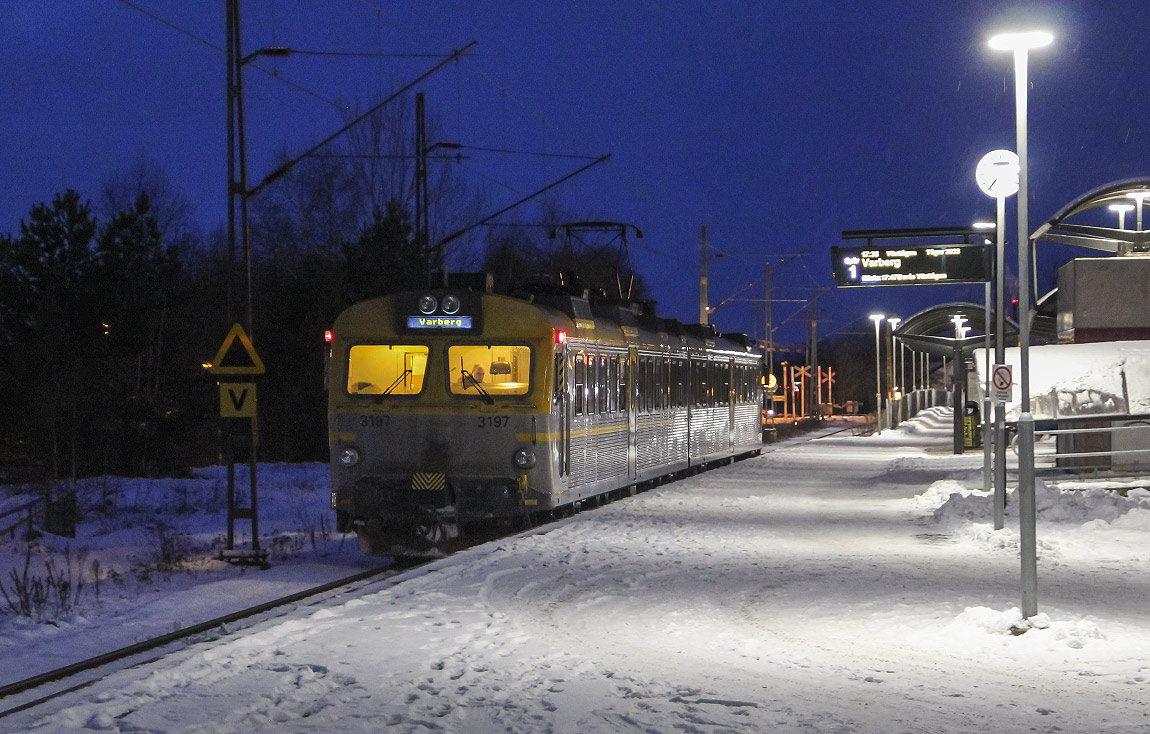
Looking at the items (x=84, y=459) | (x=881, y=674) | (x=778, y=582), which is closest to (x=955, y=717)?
(x=881, y=674)

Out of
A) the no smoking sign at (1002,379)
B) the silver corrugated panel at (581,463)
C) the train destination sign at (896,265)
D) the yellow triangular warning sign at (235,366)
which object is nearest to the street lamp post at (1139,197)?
the train destination sign at (896,265)

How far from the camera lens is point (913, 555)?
16.1 meters

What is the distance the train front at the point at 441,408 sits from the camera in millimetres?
16781

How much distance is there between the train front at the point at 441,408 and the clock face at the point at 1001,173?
5.44 m

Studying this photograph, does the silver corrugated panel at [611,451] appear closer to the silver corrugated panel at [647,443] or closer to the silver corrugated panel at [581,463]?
the silver corrugated panel at [581,463]

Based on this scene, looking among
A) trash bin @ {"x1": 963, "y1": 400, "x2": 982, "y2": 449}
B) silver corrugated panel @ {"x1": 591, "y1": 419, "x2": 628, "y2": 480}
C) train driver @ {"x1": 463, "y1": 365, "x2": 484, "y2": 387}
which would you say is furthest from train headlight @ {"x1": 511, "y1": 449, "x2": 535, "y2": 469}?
trash bin @ {"x1": 963, "y1": 400, "x2": 982, "y2": 449}

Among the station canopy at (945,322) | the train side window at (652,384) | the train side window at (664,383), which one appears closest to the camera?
the train side window at (652,384)

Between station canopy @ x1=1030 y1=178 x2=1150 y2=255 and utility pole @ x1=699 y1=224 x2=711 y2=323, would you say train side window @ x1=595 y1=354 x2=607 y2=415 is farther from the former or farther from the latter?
utility pole @ x1=699 y1=224 x2=711 y2=323

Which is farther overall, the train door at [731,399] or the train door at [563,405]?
the train door at [731,399]

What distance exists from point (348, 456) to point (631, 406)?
21.5 ft

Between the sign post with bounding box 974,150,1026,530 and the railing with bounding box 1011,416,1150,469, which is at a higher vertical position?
the sign post with bounding box 974,150,1026,530

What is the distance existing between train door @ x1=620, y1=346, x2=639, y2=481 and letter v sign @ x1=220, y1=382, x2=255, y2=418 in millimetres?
7372

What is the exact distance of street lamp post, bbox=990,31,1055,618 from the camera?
35.5ft

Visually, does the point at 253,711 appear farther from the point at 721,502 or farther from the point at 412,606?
the point at 721,502
